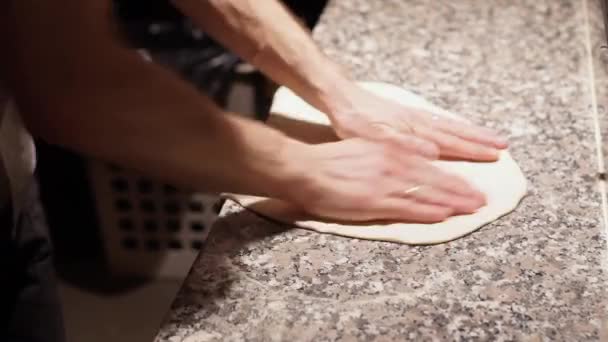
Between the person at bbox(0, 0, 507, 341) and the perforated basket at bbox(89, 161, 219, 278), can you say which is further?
the perforated basket at bbox(89, 161, 219, 278)

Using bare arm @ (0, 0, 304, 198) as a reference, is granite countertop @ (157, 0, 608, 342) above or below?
below

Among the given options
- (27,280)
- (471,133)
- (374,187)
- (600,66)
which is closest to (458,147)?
(471,133)

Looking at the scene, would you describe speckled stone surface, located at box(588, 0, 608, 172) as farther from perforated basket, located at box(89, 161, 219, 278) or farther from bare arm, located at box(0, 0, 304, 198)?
perforated basket, located at box(89, 161, 219, 278)

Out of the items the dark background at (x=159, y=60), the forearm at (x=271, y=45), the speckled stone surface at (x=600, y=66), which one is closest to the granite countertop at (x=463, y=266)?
the speckled stone surface at (x=600, y=66)

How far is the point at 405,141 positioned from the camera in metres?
0.73

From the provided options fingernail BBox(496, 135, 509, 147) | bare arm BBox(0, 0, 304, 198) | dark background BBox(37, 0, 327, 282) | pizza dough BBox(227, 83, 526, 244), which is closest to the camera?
bare arm BBox(0, 0, 304, 198)

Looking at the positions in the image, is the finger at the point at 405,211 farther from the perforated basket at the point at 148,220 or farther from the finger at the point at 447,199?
the perforated basket at the point at 148,220

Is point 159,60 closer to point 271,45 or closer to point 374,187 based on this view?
point 271,45

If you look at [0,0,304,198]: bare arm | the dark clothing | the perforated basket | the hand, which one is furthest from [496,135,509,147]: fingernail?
the perforated basket

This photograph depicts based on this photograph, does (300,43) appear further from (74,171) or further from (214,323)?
(74,171)

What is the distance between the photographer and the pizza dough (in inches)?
25.6

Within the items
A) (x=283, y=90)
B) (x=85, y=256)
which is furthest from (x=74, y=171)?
(x=283, y=90)

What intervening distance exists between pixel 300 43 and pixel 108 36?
10.8 inches

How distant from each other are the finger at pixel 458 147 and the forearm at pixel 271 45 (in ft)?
0.32
